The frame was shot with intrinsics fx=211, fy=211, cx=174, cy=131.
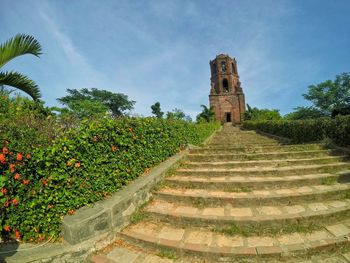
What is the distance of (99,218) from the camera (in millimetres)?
3428

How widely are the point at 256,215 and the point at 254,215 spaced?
1.3 inches

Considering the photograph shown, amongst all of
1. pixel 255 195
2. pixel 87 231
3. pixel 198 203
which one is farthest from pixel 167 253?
pixel 255 195

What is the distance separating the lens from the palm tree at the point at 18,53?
15.7 ft

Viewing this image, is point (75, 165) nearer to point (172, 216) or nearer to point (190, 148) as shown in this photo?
point (172, 216)

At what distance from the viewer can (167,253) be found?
10.4 feet

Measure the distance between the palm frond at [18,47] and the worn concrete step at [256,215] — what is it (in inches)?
182

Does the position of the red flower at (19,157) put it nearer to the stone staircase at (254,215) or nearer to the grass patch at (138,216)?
the stone staircase at (254,215)

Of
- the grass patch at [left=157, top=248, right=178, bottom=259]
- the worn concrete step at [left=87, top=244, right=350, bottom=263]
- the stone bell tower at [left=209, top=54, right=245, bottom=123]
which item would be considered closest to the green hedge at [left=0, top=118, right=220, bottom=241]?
the worn concrete step at [left=87, top=244, right=350, bottom=263]

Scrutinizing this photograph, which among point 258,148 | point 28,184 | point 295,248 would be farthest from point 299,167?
point 28,184

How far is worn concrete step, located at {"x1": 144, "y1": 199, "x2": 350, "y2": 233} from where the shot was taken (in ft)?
11.3

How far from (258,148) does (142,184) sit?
15.7 ft

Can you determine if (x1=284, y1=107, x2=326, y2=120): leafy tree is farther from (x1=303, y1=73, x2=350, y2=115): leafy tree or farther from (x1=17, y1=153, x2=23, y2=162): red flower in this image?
(x1=17, y1=153, x2=23, y2=162): red flower

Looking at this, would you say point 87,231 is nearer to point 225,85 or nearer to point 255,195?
point 255,195

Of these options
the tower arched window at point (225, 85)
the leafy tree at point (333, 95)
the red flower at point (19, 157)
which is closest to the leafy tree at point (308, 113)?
the leafy tree at point (333, 95)
